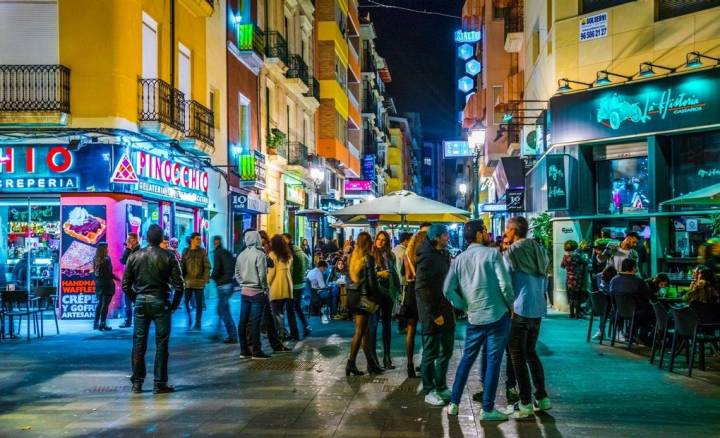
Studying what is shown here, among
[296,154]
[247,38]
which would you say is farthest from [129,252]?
[296,154]

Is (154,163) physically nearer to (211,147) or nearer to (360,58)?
(211,147)

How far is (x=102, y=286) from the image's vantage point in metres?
14.9

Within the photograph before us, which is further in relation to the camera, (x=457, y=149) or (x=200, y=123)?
(x=457, y=149)

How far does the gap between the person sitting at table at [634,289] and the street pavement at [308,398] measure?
648 mm

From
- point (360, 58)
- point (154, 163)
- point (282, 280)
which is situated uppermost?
point (360, 58)

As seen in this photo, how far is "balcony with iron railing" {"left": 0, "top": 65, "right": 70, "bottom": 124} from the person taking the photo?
1670 cm

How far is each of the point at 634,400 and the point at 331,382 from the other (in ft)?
11.2

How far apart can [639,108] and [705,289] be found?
28.4 feet

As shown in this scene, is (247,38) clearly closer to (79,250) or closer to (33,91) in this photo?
(33,91)

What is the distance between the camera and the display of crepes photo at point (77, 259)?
1700 centimetres

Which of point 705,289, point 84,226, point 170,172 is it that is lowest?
point 705,289

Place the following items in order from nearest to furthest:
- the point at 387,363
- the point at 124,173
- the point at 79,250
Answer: the point at 387,363 < the point at 124,173 < the point at 79,250

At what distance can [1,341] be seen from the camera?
13.1 meters

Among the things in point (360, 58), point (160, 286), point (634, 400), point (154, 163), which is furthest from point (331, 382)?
point (360, 58)
